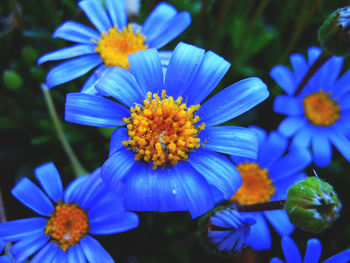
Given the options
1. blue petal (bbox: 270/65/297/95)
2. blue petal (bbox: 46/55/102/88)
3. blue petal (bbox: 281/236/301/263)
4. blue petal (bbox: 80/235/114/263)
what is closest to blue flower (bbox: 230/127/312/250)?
blue petal (bbox: 270/65/297/95)

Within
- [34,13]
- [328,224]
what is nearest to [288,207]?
[328,224]

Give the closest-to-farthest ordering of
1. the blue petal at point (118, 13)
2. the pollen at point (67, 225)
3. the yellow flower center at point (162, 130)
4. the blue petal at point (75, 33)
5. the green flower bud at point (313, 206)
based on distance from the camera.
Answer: the green flower bud at point (313, 206) < the yellow flower center at point (162, 130) < the pollen at point (67, 225) < the blue petal at point (75, 33) < the blue petal at point (118, 13)

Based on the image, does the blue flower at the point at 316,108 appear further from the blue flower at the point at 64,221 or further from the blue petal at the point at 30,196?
the blue petal at the point at 30,196

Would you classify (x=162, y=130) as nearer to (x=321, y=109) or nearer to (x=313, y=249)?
(x=313, y=249)

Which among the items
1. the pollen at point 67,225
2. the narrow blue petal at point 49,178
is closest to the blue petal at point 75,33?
the narrow blue petal at point 49,178

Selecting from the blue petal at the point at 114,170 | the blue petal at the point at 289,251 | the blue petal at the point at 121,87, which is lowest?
the blue petal at the point at 289,251

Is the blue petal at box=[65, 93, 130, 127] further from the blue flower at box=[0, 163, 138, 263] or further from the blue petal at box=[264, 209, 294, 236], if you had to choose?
the blue petal at box=[264, 209, 294, 236]

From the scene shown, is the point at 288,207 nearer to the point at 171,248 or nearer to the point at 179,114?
the point at 179,114
